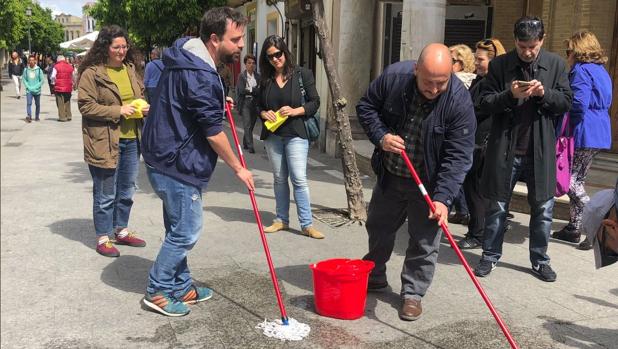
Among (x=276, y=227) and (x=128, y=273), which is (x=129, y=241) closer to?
(x=128, y=273)

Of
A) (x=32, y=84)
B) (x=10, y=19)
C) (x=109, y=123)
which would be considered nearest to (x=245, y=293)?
(x=109, y=123)

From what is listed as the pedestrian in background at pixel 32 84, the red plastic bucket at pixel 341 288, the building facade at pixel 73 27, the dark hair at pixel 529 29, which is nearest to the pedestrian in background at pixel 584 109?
the dark hair at pixel 529 29

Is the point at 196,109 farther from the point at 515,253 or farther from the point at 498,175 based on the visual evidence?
the point at 515,253

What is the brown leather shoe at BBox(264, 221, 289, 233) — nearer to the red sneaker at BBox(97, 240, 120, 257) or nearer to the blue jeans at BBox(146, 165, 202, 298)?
the red sneaker at BBox(97, 240, 120, 257)

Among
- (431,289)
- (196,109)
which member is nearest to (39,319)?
(196,109)

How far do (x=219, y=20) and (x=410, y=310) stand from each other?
2.22 meters

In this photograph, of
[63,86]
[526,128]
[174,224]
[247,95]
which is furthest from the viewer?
[63,86]

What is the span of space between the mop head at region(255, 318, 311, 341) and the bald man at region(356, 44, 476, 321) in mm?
707

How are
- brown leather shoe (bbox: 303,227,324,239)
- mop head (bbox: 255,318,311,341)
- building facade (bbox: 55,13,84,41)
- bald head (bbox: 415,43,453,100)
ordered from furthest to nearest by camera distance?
1. building facade (bbox: 55,13,84,41)
2. brown leather shoe (bbox: 303,227,324,239)
3. mop head (bbox: 255,318,311,341)
4. bald head (bbox: 415,43,453,100)

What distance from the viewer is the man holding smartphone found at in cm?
445

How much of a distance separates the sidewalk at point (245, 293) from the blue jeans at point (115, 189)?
0.94 feet

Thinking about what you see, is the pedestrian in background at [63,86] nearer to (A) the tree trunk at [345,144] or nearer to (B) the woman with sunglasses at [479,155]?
(A) the tree trunk at [345,144]

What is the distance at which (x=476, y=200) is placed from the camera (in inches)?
228

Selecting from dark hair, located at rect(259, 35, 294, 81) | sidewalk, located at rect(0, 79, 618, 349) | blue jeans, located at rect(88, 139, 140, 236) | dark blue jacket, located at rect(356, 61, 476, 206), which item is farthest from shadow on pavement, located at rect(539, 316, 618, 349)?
blue jeans, located at rect(88, 139, 140, 236)
